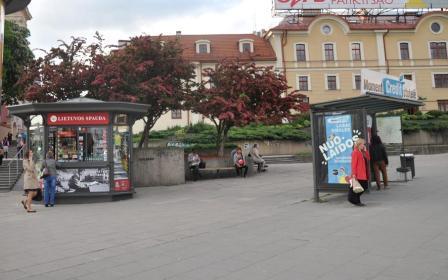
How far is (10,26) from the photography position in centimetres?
3731

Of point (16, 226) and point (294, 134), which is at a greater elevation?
point (294, 134)

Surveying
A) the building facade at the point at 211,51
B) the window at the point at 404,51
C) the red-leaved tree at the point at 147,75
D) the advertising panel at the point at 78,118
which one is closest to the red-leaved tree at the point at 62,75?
the red-leaved tree at the point at 147,75

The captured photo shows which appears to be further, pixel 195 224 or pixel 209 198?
pixel 209 198

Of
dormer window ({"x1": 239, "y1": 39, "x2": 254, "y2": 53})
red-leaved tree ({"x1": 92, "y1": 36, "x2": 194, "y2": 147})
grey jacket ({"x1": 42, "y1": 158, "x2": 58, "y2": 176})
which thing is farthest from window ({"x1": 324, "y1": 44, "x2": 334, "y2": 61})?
grey jacket ({"x1": 42, "y1": 158, "x2": 58, "y2": 176})

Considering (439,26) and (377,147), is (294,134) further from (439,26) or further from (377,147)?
(439,26)

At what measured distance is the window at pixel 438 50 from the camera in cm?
5344

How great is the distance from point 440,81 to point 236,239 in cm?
5216

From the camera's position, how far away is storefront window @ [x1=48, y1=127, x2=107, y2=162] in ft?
48.0

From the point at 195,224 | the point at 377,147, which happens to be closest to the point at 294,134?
the point at 377,147

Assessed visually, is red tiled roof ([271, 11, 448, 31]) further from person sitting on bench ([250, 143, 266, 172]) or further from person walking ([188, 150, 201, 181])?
person walking ([188, 150, 201, 181])

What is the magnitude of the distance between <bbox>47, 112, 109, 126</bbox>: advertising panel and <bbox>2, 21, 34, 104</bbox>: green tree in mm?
23053

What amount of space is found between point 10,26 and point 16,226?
3211 cm

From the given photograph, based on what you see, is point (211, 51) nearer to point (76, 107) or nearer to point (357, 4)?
point (357, 4)

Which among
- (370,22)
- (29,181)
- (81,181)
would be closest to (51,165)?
(29,181)
